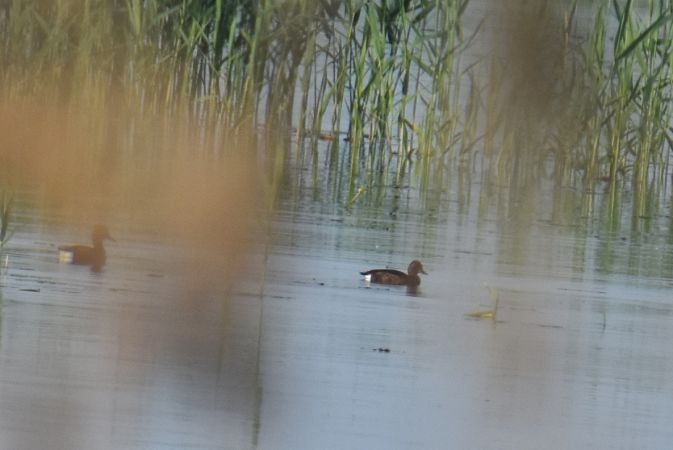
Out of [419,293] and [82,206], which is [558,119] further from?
[419,293]

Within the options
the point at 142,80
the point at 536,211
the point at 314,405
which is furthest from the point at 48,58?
the point at 536,211

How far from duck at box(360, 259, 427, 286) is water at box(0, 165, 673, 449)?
0.19ft

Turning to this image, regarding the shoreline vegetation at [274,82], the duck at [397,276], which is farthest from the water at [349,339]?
the shoreline vegetation at [274,82]

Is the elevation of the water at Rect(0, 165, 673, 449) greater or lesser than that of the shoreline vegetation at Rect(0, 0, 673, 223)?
lesser

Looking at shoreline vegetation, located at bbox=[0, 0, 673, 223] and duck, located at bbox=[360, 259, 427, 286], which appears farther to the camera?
shoreline vegetation, located at bbox=[0, 0, 673, 223]

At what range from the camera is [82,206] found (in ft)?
4.38

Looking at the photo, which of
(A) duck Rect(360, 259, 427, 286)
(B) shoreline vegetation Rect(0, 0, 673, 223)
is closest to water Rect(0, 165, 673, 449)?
(A) duck Rect(360, 259, 427, 286)

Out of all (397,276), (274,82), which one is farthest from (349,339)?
(274,82)

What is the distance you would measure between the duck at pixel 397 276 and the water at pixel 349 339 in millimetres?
57

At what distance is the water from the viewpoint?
3.44ft

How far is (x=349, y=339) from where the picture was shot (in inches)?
148

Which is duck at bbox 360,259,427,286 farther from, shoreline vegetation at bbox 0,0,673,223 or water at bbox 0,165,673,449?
shoreline vegetation at bbox 0,0,673,223

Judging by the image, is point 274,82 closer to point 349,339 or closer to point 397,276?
point 397,276

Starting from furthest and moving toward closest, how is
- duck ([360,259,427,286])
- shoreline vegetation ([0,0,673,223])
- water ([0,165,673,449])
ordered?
1. shoreline vegetation ([0,0,673,223])
2. duck ([360,259,427,286])
3. water ([0,165,673,449])
